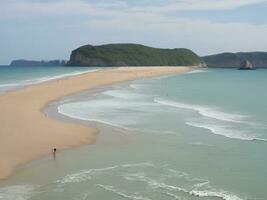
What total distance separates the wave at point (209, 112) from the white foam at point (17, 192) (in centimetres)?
1522

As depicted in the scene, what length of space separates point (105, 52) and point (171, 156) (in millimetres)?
169181

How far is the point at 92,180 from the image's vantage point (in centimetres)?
1585

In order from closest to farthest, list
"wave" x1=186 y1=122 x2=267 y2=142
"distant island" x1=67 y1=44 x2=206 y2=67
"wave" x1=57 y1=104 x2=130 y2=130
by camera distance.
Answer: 1. "wave" x1=186 y1=122 x2=267 y2=142
2. "wave" x1=57 y1=104 x2=130 y2=130
3. "distant island" x1=67 y1=44 x2=206 y2=67

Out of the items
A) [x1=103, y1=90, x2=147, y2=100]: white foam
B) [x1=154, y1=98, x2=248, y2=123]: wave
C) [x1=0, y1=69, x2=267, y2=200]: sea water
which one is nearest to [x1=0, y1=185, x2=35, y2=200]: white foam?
[x1=0, y1=69, x2=267, y2=200]: sea water

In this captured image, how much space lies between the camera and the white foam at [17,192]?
1430 centimetres

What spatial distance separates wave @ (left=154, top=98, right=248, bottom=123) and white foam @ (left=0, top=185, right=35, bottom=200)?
15.2 m

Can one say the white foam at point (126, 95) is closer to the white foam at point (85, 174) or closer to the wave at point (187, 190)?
the white foam at point (85, 174)

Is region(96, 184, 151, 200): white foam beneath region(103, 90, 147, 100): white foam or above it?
beneath

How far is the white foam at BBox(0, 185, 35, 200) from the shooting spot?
46.9 ft

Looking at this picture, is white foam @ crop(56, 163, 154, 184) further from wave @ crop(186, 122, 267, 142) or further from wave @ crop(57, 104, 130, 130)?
wave @ crop(57, 104, 130, 130)

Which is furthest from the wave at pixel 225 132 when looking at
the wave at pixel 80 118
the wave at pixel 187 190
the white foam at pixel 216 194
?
the white foam at pixel 216 194

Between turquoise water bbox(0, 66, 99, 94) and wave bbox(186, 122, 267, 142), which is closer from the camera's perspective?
wave bbox(186, 122, 267, 142)

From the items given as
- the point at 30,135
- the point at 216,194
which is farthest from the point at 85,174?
the point at 30,135

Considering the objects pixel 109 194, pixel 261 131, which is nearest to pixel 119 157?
pixel 109 194
